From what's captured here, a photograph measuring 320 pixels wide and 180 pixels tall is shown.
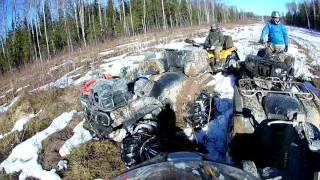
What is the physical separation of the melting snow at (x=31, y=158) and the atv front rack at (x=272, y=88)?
11.3 feet

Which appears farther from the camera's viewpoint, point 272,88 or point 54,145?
point 54,145

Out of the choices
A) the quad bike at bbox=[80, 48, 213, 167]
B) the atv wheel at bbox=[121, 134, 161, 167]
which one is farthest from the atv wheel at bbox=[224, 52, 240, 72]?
the atv wheel at bbox=[121, 134, 161, 167]

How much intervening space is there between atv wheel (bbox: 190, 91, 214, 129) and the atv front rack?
3.17ft

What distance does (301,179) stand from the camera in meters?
3.21

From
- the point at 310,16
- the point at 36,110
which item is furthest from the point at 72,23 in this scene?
the point at 310,16

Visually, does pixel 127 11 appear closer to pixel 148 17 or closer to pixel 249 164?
pixel 148 17

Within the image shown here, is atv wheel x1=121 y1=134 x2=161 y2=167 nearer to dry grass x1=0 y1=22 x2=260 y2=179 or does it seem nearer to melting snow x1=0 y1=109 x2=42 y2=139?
dry grass x1=0 y1=22 x2=260 y2=179

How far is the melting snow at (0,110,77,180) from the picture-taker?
5469mm

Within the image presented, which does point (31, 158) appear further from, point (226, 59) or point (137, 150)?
point (226, 59)

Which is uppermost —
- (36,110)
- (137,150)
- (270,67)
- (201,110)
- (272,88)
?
(270,67)

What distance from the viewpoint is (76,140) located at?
6.45 m

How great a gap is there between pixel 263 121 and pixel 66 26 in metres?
31.9

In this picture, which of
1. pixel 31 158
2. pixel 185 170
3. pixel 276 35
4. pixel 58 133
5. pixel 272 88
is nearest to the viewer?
pixel 185 170

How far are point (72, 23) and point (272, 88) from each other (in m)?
33.7
